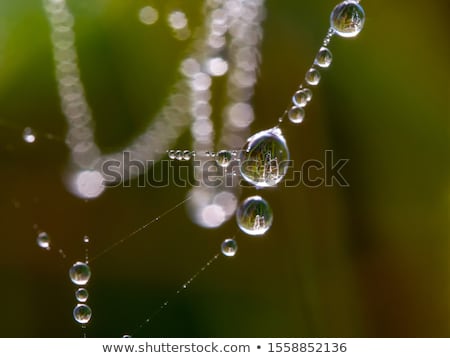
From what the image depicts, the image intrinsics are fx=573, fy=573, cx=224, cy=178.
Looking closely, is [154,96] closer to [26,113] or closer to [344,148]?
[26,113]

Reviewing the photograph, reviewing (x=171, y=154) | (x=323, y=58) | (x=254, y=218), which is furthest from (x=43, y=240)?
(x=323, y=58)

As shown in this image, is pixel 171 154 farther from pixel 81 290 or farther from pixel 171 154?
pixel 81 290

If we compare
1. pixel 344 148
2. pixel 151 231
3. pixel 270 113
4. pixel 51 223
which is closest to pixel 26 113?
pixel 51 223

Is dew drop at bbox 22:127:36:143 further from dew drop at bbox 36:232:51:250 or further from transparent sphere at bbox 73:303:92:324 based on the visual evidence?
transparent sphere at bbox 73:303:92:324

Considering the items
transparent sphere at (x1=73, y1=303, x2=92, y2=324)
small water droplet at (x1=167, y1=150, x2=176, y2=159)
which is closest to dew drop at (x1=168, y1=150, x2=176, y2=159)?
small water droplet at (x1=167, y1=150, x2=176, y2=159)

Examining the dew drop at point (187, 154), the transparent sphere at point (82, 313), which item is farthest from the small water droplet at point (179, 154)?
the transparent sphere at point (82, 313)

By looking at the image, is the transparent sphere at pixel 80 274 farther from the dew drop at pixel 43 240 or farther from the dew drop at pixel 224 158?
the dew drop at pixel 224 158
